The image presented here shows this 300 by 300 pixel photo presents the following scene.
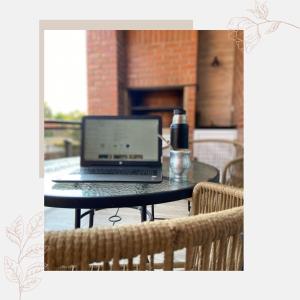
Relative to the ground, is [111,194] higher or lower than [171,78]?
lower

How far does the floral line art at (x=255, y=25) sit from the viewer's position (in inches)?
22.2

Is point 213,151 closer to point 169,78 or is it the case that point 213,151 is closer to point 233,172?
point 233,172

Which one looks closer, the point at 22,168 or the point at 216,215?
the point at 216,215

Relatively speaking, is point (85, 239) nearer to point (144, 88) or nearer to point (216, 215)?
point (216, 215)

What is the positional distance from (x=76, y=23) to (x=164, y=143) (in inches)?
20.7

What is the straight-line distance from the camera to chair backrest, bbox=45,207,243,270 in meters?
0.34

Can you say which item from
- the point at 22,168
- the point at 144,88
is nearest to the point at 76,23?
the point at 22,168

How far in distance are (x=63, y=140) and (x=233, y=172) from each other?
3.16ft

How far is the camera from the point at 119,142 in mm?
986

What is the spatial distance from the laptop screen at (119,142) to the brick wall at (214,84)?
2443 millimetres

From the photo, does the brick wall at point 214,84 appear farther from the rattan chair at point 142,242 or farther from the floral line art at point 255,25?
the rattan chair at point 142,242

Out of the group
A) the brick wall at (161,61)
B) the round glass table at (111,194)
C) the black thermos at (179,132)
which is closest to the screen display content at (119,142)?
the black thermos at (179,132)

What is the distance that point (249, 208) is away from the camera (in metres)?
0.55

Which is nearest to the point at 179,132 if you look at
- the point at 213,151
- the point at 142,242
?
the point at 142,242
